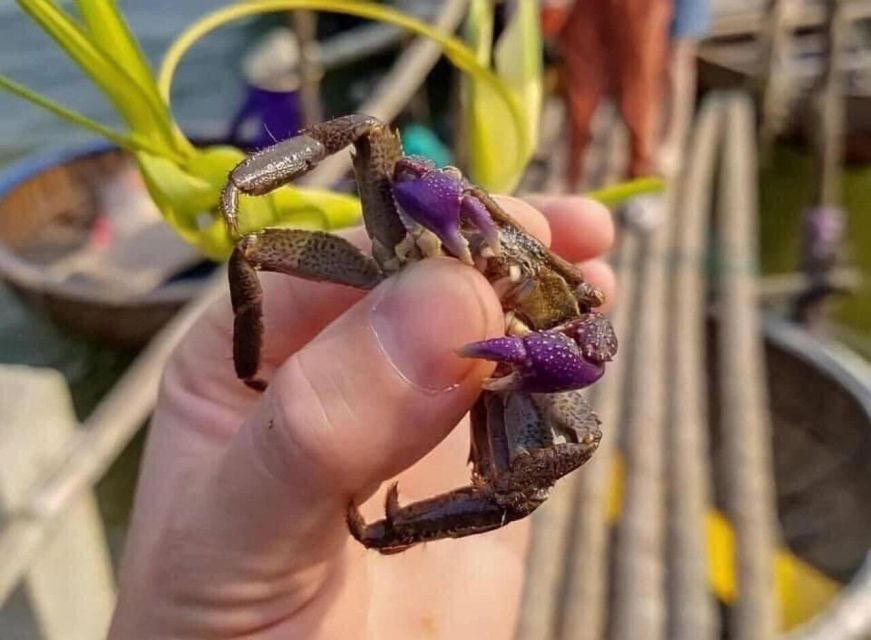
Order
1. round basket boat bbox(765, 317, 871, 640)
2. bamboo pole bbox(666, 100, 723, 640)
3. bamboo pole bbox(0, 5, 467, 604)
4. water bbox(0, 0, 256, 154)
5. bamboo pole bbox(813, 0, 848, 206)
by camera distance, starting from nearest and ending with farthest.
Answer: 1. bamboo pole bbox(0, 5, 467, 604)
2. bamboo pole bbox(666, 100, 723, 640)
3. round basket boat bbox(765, 317, 871, 640)
4. bamboo pole bbox(813, 0, 848, 206)
5. water bbox(0, 0, 256, 154)

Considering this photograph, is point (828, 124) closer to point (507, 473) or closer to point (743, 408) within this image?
point (743, 408)

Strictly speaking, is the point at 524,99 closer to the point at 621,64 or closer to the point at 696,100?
the point at 621,64

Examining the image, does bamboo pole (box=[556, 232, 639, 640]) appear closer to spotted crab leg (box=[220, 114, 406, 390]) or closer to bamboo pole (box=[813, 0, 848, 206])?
spotted crab leg (box=[220, 114, 406, 390])

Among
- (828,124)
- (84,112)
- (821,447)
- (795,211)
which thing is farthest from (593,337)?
(84,112)

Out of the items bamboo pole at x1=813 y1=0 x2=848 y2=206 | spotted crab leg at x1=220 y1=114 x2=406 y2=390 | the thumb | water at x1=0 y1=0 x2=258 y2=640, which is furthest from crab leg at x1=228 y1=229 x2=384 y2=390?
bamboo pole at x1=813 y1=0 x2=848 y2=206

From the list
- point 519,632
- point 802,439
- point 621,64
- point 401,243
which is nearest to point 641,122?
point 621,64

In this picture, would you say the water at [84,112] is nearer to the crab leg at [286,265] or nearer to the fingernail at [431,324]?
the crab leg at [286,265]
